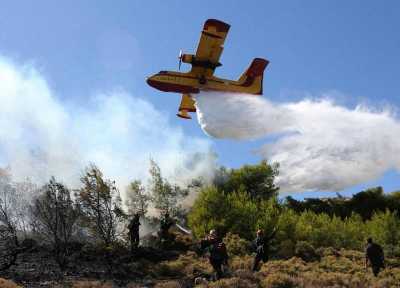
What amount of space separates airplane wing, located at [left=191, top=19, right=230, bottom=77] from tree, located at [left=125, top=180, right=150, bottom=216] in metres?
14.6

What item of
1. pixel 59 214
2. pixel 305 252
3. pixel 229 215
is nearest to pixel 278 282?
pixel 305 252

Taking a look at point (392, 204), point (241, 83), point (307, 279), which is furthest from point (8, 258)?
point (392, 204)

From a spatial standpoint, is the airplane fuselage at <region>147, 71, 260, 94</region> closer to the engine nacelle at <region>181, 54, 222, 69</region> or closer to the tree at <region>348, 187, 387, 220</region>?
the engine nacelle at <region>181, 54, 222, 69</region>

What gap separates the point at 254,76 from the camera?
3519 centimetres

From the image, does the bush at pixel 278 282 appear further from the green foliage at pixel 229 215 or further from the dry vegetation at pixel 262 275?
the green foliage at pixel 229 215

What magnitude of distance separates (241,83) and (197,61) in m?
3.93

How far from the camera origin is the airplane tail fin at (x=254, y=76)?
34938 mm

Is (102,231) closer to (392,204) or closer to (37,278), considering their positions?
(37,278)

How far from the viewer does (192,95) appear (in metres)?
33.8

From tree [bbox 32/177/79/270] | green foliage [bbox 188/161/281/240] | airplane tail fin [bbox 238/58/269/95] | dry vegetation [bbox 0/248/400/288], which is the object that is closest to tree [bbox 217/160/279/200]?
green foliage [bbox 188/161/281/240]

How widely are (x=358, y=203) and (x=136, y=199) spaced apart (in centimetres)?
2426

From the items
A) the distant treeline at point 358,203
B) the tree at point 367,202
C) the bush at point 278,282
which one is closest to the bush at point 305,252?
the bush at point 278,282

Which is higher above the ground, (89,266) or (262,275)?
(89,266)

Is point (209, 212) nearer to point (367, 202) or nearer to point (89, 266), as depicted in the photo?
point (89, 266)
